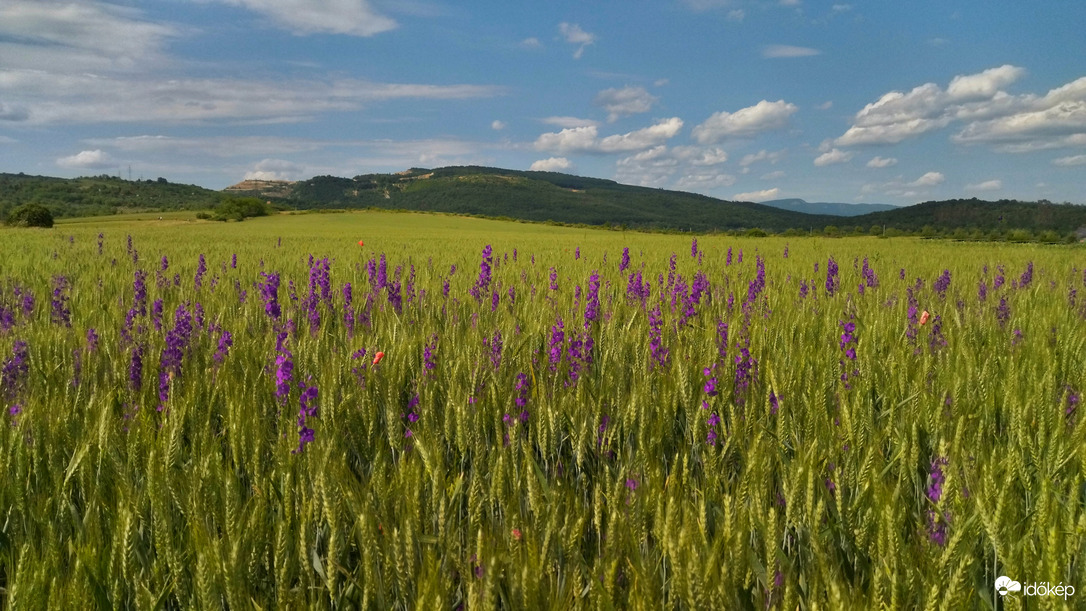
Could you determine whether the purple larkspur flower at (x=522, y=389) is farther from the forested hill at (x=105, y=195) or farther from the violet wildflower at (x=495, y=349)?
the forested hill at (x=105, y=195)

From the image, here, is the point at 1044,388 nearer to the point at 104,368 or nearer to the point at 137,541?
the point at 137,541

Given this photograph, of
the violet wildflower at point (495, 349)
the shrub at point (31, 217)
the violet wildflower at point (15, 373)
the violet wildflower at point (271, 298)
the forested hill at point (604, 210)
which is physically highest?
the forested hill at point (604, 210)

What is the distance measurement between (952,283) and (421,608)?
8.51m

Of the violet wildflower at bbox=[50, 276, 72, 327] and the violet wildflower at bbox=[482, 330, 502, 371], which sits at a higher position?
the violet wildflower at bbox=[482, 330, 502, 371]

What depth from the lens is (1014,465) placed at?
1351mm

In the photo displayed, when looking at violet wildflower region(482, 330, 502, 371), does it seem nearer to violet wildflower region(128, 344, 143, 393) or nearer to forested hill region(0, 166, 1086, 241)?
violet wildflower region(128, 344, 143, 393)

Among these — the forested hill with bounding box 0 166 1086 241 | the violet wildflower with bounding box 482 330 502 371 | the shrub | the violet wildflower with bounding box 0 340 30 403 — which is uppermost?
the forested hill with bounding box 0 166 1086 241

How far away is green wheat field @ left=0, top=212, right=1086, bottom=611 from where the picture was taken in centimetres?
112

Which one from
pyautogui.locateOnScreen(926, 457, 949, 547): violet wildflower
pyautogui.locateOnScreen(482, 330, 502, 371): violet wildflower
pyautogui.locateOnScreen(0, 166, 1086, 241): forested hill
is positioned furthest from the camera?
pyautogui.locateOnScreen(0, 166, 1086, 241): forested hill

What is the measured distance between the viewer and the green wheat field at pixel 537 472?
112 centimetres

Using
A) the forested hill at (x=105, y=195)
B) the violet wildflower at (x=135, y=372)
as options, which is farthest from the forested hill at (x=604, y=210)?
the violet wildflower at (x=135, y=372)

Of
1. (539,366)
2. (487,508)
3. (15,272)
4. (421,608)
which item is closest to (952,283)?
(539,366)

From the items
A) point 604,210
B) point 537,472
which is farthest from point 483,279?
point 604,210

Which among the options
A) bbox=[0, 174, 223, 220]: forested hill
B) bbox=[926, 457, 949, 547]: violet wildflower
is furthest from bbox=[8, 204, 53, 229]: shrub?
bbox=[926, 457, 949, 547]: violet wildflower
